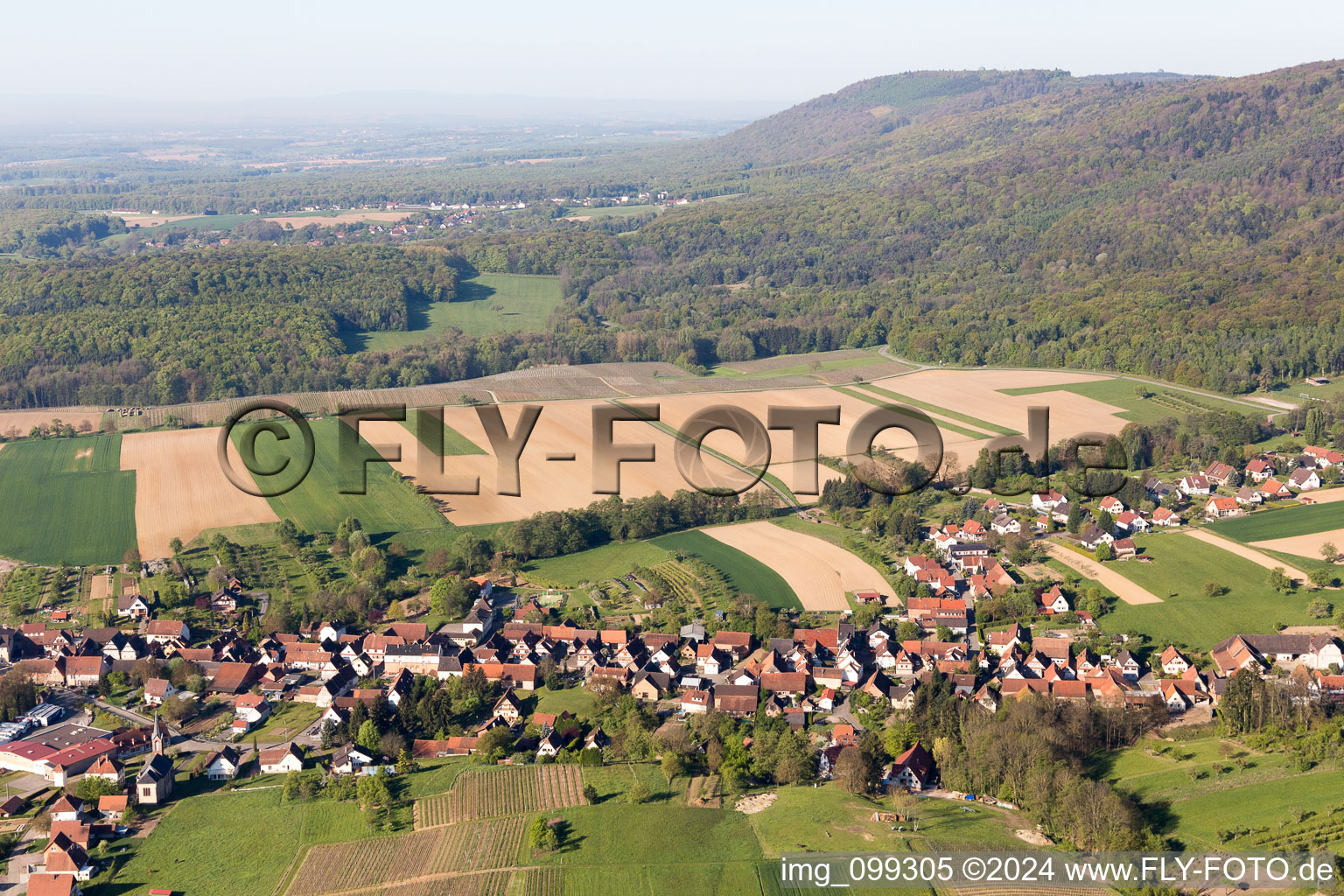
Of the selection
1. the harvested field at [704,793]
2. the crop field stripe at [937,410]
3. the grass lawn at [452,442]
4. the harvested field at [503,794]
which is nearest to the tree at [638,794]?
the harvested field at [704,793]

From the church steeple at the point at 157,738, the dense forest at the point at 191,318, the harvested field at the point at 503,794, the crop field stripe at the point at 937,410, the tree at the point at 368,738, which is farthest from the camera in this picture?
the dense forest at the point at 191,318

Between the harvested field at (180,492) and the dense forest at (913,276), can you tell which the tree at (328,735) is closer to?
the harvested field at (180,492)

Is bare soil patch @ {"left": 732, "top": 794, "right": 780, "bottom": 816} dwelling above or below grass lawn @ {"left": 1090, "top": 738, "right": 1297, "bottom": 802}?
below

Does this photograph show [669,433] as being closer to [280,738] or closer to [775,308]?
[280,738]

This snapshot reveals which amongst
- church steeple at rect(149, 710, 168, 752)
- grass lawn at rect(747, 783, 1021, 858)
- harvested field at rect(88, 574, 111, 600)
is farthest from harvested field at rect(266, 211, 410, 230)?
grass lawn at rect(747, 783, 1021, 858)

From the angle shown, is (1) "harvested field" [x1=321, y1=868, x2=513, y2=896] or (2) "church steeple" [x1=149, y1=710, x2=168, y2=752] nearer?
(1) "harvested field" [x1=321, y1=868, x2=513, y2=896]

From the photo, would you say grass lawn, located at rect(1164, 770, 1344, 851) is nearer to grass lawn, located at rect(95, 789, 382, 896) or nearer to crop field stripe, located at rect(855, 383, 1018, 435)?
grass lawn, located at rect(95, 789, 382, 896)
